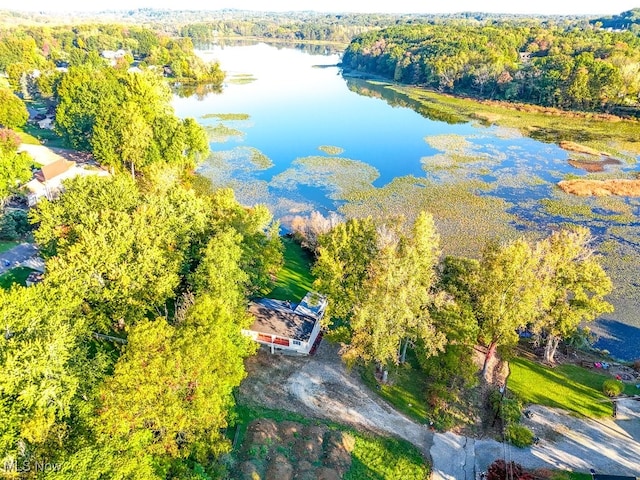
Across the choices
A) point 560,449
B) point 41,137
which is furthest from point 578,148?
point 41,137

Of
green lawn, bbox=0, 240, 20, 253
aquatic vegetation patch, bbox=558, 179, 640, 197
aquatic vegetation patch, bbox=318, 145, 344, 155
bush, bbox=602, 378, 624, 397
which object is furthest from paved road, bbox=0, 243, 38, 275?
aquatic vegetation patch, bbox=558, 179, 640, 197

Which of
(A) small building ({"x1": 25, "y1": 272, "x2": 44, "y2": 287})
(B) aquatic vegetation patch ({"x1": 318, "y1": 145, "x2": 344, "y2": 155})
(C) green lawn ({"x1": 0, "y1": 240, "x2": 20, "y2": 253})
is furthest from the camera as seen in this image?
(B) aquatic vegetation patch ({"x1": 318, "y1": 145, "x2": 344, "y2": 155})

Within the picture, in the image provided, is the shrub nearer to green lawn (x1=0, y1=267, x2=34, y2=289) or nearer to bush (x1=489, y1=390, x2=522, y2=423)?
bush (x1=489, y1=390, x2=522, y2=423)

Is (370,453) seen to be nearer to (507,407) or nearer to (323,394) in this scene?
(323,394)

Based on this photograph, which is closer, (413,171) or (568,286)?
(568,286)

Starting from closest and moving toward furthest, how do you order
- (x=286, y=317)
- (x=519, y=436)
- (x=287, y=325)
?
(x=519, y=436) → (x=287, y=325) → (x=286, y=317)
